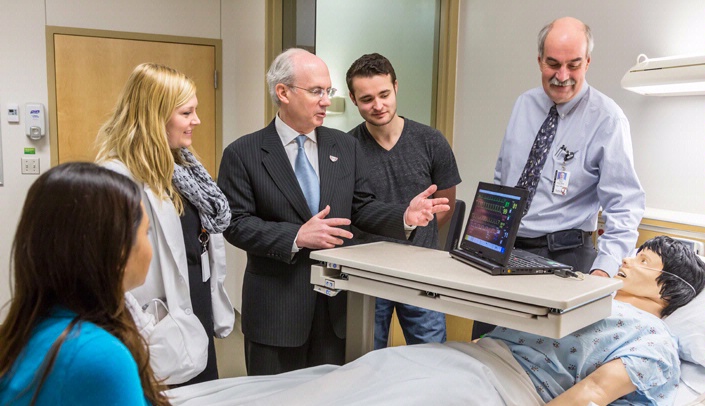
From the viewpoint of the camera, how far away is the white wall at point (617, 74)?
233cm

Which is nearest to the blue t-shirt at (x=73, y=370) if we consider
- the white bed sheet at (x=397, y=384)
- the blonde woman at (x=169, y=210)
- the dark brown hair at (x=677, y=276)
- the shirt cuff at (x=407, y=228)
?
the white bed sheet at (x=397, y=384)

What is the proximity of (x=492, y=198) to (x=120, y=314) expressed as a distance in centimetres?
97

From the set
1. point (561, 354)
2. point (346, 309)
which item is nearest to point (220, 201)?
point (346, 309)

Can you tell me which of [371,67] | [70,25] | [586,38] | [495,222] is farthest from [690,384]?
Answer: [70,25]

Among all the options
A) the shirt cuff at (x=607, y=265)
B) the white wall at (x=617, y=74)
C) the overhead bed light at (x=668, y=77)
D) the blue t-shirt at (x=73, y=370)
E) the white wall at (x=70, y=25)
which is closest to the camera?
the blue t-shirt at (x=73, y=370)

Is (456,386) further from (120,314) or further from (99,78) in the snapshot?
(99,78)

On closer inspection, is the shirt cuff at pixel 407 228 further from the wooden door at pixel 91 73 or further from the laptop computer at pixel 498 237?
the wooden door at pixel 91 73

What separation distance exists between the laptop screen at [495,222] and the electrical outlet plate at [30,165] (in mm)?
2887

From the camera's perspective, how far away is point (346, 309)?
1.74 metres

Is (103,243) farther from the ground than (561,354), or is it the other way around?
(103,243)

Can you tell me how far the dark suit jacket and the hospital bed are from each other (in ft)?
0.55

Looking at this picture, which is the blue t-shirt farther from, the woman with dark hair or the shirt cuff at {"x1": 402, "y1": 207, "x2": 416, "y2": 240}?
the shirt cuff at {"x1": 402, "y1": 207, "x2": 416, "y2": 240}

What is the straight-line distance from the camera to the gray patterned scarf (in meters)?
1.64

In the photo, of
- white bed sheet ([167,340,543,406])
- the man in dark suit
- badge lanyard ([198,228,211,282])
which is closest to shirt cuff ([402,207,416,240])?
the man in dark suit
